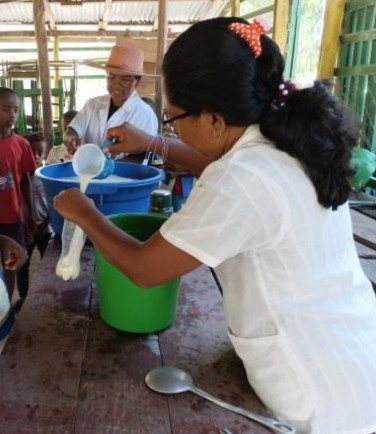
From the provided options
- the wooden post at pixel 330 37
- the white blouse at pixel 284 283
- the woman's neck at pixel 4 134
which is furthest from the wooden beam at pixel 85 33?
the white blouse at pixel 284 283

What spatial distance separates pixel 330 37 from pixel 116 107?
5.39 feet

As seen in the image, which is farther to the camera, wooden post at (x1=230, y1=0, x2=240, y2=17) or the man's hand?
wooden post at (x1=230, y1=0, x2=240, y2=17)

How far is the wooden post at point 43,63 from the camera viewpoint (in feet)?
14.6

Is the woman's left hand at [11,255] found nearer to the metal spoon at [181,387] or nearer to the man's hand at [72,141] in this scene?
the man's hand at [72,141]

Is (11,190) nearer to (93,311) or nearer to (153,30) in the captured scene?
(93,311)

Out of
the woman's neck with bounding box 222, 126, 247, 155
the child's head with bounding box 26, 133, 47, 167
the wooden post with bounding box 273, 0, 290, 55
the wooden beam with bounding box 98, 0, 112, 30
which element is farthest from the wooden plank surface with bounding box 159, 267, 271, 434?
the wooden beam with bounding box 98, 0, 112, 30

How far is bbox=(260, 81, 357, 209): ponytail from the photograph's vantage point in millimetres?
742

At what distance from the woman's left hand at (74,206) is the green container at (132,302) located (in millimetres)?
114

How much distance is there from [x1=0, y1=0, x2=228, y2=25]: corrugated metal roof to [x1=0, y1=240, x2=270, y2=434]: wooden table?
22.7 feet

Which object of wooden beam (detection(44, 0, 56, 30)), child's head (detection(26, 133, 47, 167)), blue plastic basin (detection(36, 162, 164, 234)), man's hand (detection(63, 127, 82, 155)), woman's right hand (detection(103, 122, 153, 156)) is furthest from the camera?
wooden beam (detection(44, 0, 56, 30))

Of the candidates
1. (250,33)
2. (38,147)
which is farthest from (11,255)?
(38,147)

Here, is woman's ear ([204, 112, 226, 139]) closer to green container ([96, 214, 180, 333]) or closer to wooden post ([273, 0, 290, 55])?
green container ([96, 214, 180, 333])

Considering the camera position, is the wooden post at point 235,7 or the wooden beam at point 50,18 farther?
the wooden beam at point 50,18

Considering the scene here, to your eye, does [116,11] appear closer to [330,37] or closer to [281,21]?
[281,21]
